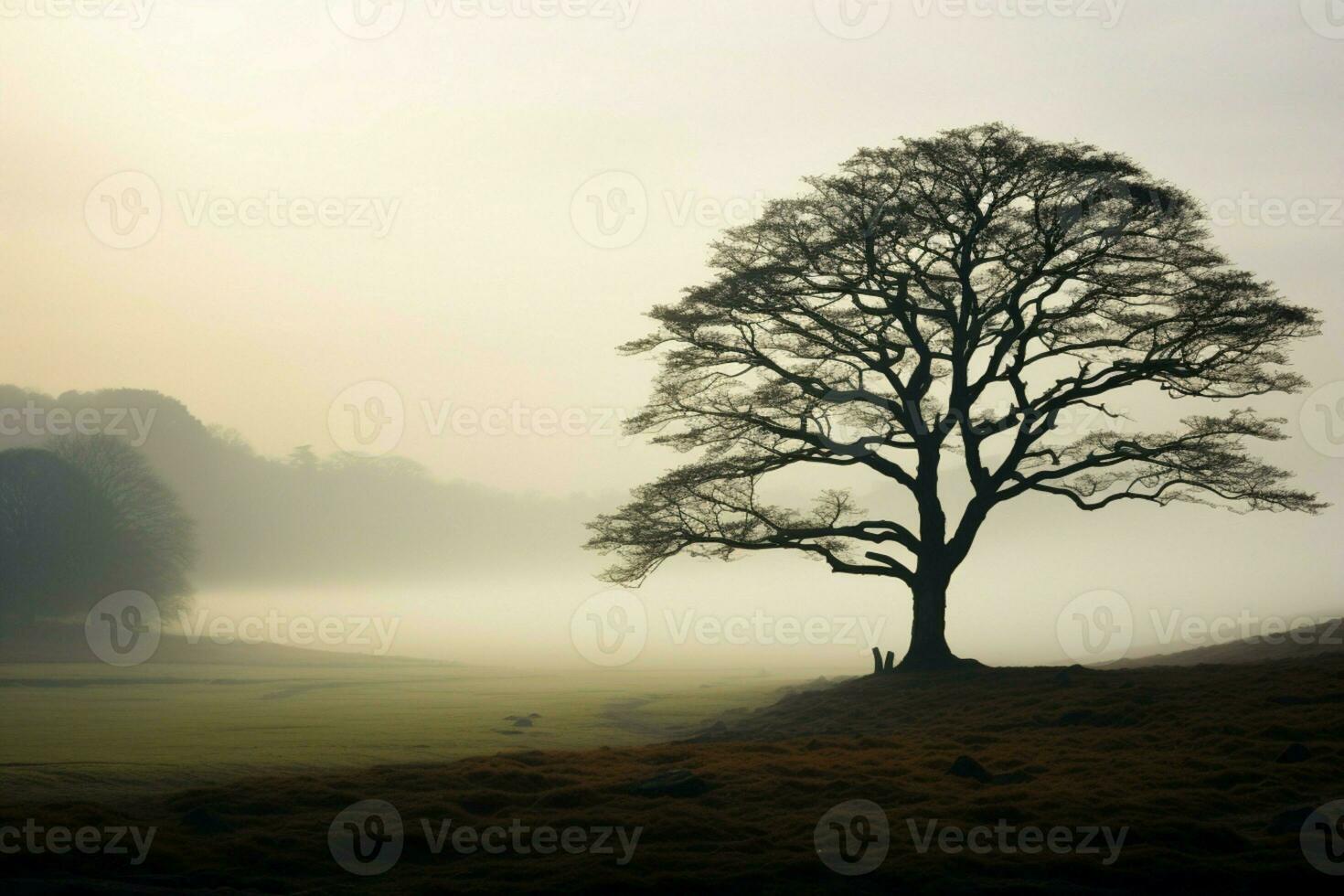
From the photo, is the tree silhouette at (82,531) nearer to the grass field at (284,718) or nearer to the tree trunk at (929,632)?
the grass field at (284,718)

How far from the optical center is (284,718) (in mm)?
32000

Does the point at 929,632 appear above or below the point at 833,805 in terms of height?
above

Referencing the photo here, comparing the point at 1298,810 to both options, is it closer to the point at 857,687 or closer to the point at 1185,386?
the point at 857,687

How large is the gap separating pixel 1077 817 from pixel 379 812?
10119 millimetres

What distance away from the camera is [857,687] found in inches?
1294

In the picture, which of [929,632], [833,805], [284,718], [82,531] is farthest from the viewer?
[82,531]

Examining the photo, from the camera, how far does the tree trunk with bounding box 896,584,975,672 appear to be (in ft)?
111

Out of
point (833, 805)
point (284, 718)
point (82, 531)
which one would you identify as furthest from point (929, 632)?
point (82, 531)

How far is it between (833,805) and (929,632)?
57.4ft

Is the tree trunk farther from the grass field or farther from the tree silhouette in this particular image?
the tree silhouette

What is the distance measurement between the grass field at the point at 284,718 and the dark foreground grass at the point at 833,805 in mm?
2835

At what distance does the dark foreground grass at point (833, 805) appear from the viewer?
13711 millimetres

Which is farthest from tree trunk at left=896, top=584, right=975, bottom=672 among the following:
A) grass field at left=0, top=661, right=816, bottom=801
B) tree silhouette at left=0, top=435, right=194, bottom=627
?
tree silhouette at left=0, top=435, right=194, bottom=627

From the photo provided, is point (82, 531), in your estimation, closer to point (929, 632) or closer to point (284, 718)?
point (284, 718)
